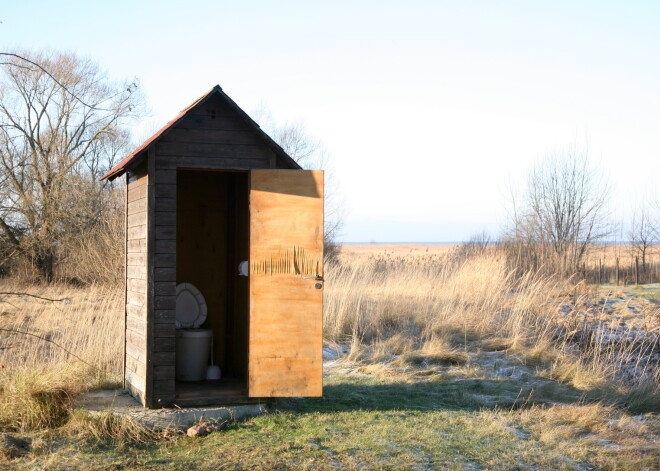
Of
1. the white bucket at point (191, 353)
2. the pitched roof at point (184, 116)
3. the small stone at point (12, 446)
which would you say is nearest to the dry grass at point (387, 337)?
the small stone at point (12, 446)

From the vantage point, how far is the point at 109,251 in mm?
12664

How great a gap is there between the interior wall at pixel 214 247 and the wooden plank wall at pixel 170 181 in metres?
1.24

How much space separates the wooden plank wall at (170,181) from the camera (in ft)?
18.5

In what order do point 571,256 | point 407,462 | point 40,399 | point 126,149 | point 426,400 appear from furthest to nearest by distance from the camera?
1. point 126,149
2. point 571,256
3. point 426,400
4. point 40,399
5. point 407,462

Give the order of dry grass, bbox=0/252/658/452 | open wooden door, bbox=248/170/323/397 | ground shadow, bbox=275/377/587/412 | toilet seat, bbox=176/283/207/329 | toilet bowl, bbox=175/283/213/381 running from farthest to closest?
toilet seat, bbox=176/283/207/329
toilet bowl, bbox=175/283/213/381
ground shadow, bbox=275/377/587/412
open wooden door, bbox=248/170/323/397
dry grass, bbox=0/252/658/452

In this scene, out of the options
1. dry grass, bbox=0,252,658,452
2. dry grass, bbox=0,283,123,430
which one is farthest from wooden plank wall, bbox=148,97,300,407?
dry grass, bbox=0,283,123,430

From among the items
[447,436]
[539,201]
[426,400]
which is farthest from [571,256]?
[447,436]

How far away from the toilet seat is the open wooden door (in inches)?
59.7

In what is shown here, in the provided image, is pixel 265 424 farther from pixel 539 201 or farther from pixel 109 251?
pixel 539 201

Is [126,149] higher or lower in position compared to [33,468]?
higher

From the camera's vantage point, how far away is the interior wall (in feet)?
23.5

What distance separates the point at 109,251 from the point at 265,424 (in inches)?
314

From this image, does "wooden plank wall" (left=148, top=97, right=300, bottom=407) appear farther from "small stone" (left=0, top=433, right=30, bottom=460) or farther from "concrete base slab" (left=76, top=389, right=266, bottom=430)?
"small stone" (left=0, top=433, right=30, bottom=460)

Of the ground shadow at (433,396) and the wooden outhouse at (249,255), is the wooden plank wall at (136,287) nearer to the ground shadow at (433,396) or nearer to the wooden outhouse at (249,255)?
the wooden outhouse at (249,255)
